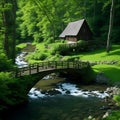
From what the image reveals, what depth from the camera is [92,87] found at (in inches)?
1312

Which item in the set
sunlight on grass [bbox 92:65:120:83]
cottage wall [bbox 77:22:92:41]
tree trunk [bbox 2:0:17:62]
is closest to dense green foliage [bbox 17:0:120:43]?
cottage wall [bbox 77:22:92:41]

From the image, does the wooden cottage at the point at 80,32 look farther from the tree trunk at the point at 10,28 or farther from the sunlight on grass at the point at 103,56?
the tree trunk at the point at 10,28

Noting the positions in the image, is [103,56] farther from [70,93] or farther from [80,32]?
[70,93]

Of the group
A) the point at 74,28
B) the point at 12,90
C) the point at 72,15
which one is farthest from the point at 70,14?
the point at 12,90

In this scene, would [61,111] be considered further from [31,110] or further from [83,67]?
[83,67]

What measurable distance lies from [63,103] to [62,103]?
0.10 metres

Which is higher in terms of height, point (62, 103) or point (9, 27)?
point (9, 27)

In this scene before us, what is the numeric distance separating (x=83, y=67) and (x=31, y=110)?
13575 millimetres

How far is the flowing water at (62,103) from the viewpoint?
23484mm

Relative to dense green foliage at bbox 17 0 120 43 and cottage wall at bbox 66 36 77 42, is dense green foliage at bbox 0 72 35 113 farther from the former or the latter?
dense green foliage at bbox 17 0 120 43

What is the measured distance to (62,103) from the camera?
89.5 feet

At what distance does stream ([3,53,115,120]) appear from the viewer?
23480 mm

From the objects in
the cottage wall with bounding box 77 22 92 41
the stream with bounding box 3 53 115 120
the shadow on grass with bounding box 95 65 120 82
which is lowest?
the stream with bounding box 3 53 115 120

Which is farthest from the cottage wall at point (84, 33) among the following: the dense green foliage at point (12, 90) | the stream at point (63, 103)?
the dense green foliage at point (12, 90)
